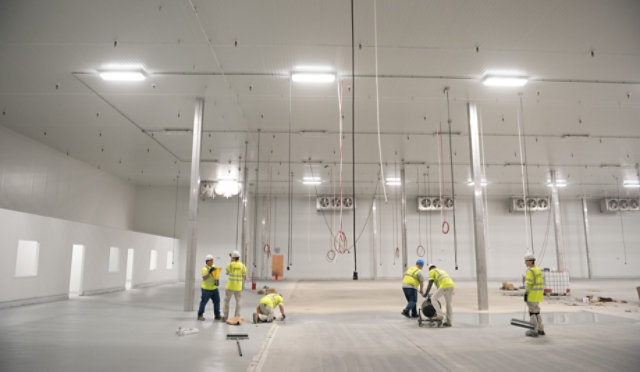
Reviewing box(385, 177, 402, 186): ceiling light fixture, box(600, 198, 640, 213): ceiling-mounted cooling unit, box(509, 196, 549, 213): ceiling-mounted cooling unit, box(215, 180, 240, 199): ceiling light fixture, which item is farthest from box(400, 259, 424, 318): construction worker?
box(600, 198, 640, 213): ceiling-mounted cooling unit

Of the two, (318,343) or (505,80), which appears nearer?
(318,343)

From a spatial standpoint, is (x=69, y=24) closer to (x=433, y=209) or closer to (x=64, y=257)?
(x=64, y=257)

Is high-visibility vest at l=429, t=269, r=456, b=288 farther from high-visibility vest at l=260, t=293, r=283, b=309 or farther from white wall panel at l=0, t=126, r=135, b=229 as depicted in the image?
white wall panel at l=0, t=126, r=135, b=229

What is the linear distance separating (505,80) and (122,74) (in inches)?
346

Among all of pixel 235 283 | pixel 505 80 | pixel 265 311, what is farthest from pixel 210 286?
pixel 505 80

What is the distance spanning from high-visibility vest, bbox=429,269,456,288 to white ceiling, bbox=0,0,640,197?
14.6ft

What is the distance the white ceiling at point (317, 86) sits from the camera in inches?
275

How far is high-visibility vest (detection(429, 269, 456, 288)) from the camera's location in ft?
25.5

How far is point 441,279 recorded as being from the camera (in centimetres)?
784

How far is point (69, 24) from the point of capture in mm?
Answer: 7242

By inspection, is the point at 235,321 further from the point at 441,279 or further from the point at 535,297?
the point at 535,297

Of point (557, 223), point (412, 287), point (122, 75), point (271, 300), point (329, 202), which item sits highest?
point (122, 75)

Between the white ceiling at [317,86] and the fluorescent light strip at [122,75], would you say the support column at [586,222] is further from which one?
the fluorescent light strip at [122,75]

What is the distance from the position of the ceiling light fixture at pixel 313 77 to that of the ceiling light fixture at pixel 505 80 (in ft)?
11.8
